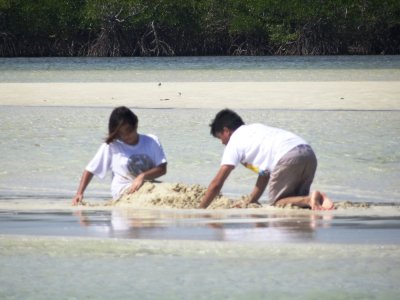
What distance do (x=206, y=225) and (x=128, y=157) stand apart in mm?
1477

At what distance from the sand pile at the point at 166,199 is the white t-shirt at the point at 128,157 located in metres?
0.15

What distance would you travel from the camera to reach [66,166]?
42.2ft

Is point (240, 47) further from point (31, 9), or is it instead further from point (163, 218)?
point (163, 218)

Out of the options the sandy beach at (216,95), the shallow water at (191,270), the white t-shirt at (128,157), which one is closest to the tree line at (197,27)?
the sandy beach at (216,95)

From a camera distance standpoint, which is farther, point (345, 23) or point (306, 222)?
point (345, 23)

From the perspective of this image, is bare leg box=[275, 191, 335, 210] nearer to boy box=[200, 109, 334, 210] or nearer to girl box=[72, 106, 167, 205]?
boy box=[200, 109, 334, 210]

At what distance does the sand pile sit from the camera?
9.09 meters

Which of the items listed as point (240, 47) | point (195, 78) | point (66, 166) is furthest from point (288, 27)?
point (66, 166)

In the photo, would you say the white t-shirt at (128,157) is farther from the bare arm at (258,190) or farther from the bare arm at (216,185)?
the bare arm at (258,190)

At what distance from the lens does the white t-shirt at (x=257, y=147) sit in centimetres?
845

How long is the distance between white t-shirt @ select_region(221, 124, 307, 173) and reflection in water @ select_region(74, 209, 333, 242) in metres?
0.36

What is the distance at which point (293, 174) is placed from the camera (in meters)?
8.80

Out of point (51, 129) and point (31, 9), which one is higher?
point (51, 129)

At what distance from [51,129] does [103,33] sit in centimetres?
4766
